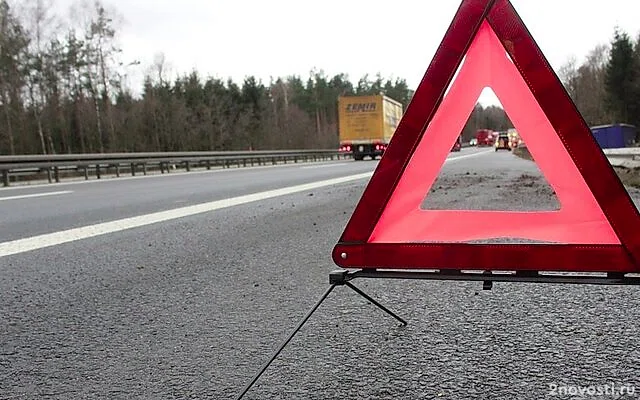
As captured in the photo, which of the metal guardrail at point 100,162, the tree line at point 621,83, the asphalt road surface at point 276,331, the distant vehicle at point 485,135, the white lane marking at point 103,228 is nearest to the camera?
the asphalt road surface at point 276,331

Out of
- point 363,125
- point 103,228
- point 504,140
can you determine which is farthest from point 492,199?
point 363,125

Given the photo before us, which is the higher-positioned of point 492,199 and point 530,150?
point 530,150

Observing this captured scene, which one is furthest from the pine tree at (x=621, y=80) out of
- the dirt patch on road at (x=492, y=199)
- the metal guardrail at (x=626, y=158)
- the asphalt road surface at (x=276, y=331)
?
the asphalt road surface at (x=276, y=331)

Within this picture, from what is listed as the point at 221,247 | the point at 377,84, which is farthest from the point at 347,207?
the point at 377,84

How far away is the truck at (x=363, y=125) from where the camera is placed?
114 feet

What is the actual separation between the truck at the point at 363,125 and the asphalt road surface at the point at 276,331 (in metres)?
31.1

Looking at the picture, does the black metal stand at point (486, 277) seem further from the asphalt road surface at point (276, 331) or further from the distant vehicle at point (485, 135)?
the distant vehicle at point (485, 135)

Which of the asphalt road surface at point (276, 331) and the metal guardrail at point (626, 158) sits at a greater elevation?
the metal guardrail at point (626, 158)

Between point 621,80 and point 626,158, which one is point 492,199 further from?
point 621,80

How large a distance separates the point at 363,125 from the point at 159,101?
33.0 metres

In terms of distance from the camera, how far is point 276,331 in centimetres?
223

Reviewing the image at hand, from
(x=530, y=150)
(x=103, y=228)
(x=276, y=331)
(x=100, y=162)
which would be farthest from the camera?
(x=100, y=162)

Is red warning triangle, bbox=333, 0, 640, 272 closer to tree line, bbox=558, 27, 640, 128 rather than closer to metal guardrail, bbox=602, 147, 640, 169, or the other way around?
metal guardrail, bbox=602, 147, 640, 169

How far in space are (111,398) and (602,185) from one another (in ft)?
5.27
